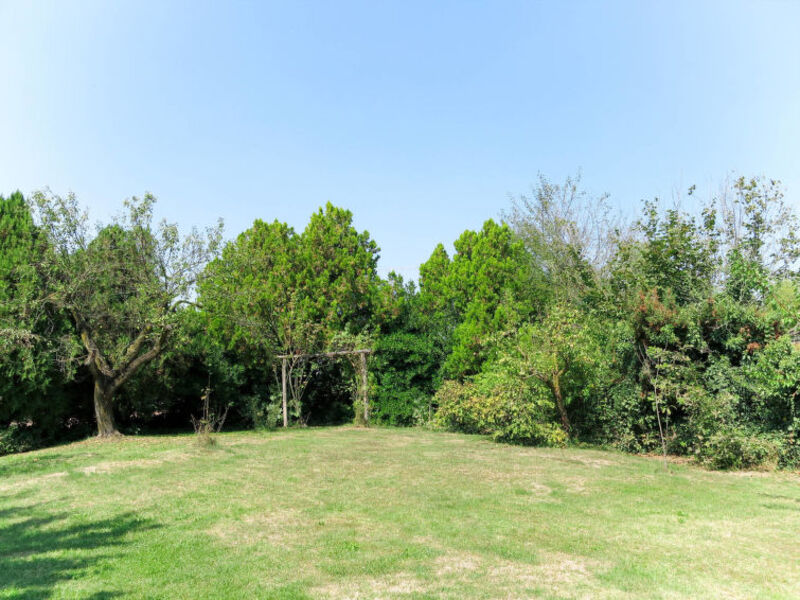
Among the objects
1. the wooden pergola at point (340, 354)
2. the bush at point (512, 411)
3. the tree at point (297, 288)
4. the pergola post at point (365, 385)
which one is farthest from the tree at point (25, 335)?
the bush at point (512, 411)

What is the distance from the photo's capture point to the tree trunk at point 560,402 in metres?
12.6

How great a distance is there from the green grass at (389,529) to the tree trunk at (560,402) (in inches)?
96.5

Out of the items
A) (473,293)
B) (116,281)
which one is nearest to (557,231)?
(473,293)

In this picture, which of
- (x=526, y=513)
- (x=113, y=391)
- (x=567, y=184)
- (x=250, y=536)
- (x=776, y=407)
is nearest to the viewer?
(x=250, y=536)

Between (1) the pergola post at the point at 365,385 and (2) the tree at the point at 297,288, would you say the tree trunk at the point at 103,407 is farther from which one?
(1) the pergola post at the point at 365,385

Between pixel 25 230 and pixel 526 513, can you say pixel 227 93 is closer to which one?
pixel 25 230

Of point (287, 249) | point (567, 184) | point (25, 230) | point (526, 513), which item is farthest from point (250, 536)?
→ point (567, 184)

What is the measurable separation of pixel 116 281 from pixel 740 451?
15.0 m

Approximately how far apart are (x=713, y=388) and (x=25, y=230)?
664 inches

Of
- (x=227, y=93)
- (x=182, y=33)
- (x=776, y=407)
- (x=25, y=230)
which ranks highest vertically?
(x=182, y=33)

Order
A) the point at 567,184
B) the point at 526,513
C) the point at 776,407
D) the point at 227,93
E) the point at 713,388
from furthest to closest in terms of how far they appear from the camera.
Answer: the point at 567,184 < the point at 227,93 < the point at 713,388 < the point at 776,407 < the point at 526,513

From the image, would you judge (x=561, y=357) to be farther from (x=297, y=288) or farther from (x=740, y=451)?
(x=297, y=288)

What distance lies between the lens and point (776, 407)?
9977mm

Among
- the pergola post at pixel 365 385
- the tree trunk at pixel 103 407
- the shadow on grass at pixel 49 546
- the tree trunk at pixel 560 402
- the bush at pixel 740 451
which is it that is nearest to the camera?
the shadow on grass at pixel 49 546
